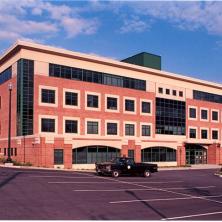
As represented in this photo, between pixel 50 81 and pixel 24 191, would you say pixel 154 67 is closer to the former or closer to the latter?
pixel 50 81

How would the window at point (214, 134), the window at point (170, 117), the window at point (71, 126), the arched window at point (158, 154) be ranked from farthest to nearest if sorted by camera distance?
the window at point (214, 134) < the window at point (170, 117) < the arched window at point (158, 154) < the window at point (71, 126)

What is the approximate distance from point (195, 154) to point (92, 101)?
24493 mm

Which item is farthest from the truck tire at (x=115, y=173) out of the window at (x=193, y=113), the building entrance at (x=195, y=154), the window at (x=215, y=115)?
the window at (x=215, y=115)

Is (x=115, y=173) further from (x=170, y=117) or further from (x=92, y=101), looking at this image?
(x=170, y=117)

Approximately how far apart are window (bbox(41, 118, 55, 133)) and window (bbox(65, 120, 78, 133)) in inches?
81.2

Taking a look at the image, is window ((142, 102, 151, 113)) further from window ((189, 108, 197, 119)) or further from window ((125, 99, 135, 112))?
window ((189, 108, 197, 119))

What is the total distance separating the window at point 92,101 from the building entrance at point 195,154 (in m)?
20.9

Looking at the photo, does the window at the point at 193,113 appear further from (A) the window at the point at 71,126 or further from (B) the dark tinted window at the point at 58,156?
(B) the dark tinted window at the point at 58,156

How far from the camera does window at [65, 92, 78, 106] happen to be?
48812 mm

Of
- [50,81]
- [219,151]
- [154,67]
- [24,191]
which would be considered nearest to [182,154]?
[219,151]

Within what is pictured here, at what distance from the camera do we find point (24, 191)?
19.3 m

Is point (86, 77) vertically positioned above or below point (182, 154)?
above

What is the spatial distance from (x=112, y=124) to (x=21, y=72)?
48.4 ft

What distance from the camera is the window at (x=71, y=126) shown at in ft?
160
